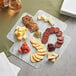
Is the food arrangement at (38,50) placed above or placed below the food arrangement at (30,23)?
below

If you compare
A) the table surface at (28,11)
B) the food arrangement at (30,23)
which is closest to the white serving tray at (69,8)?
the table surface at (28,11)

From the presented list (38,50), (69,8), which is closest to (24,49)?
(38,50)

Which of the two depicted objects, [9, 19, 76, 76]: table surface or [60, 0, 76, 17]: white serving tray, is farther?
[60, 0, 76, 17]: white serving tray

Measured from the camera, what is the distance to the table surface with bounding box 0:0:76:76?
1.07m

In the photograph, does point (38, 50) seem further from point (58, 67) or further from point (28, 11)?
point (28, 11)

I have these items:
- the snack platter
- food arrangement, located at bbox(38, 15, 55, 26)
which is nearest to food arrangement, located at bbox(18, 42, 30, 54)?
the snack platter

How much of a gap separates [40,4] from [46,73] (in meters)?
0.37

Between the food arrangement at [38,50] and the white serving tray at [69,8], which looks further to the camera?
the white serving tray at [69,8]

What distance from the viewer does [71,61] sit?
3.64ft

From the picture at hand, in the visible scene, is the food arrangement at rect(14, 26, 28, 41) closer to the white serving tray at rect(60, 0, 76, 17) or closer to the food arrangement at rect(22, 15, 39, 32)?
the food arrangement at rect(22, 15, 39, 32)

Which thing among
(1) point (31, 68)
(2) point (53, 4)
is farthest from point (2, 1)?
(1) point (31, 68)

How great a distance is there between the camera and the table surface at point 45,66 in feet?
3.50

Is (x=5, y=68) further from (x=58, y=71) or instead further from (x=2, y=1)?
(x=2, y=1)

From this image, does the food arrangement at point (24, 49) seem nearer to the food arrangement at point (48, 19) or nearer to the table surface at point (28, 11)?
the table surface at point (28, 11)
